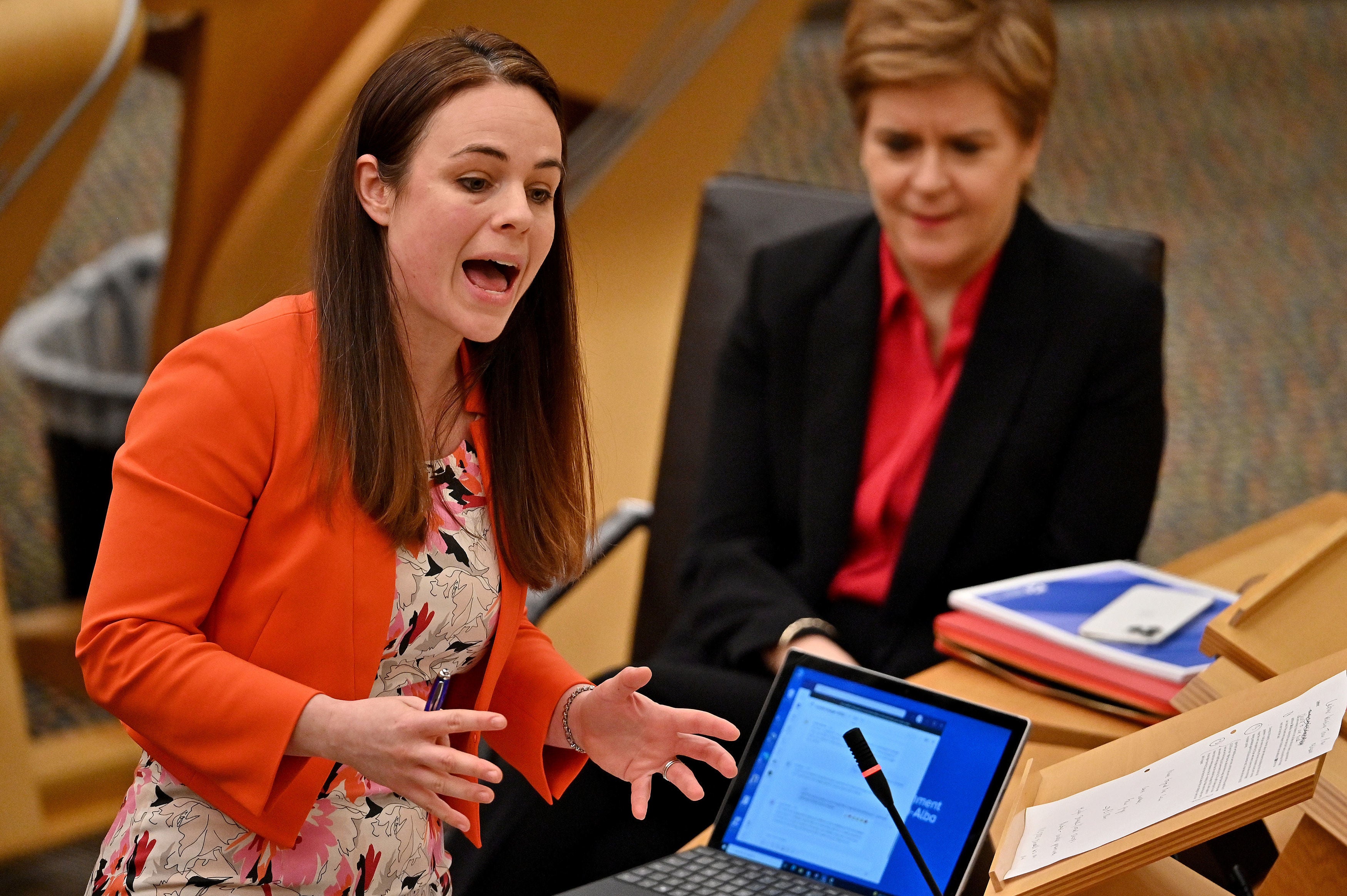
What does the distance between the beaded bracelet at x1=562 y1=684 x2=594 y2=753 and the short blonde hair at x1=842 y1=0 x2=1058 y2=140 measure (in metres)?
0.92

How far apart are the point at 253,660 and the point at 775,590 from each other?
0.89 meters

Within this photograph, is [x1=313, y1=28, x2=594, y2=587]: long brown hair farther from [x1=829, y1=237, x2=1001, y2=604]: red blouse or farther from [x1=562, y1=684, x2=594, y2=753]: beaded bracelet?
[x1=829, y1=237, x2=1001, y2=604]: red blouse

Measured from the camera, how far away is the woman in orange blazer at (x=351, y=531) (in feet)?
2.68

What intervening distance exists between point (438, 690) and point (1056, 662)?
656mm

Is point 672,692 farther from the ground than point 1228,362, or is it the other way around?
point 1228,362

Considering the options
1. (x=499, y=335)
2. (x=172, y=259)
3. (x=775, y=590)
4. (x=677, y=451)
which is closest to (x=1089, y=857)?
(x=499, y=335)

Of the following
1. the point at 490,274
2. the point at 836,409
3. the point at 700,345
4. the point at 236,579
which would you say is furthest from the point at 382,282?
the point at 700,345

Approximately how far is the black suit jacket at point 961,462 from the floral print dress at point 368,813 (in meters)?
0.68

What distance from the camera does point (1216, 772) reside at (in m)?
0.86

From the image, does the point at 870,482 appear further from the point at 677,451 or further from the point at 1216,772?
the point at 1216,772

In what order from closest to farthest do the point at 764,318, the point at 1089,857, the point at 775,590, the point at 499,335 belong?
the point at 1089,857 → the point at 499,335 → the point at 775,590 → the point at 764,318

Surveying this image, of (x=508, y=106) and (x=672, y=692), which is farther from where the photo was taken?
(x=672, y=692)

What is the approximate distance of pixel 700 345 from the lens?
215 centimetres

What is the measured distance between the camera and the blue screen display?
1061 mm
